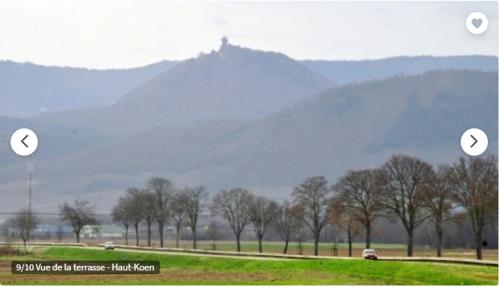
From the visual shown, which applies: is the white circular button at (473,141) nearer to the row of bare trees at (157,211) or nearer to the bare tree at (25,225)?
the bare tree at (25,225)

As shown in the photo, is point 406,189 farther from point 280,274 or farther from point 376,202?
point 280,274

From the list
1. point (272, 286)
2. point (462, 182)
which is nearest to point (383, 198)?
point (462, 182)

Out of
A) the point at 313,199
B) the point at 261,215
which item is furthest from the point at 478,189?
the point at 261,215

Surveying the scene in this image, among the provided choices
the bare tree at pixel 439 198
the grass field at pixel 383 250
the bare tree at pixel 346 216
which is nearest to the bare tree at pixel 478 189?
the bare tree at pixel 439 198

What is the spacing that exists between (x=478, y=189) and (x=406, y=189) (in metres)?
13.5

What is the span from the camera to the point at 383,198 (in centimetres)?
9450

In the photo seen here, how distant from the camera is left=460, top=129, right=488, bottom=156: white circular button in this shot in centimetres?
3045

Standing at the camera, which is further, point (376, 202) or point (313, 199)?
point (313, 199)

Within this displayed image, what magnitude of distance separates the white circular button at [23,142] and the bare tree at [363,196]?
213 feet

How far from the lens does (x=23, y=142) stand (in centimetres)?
3078

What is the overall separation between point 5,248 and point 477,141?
4120cm

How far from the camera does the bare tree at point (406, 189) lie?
294 feet

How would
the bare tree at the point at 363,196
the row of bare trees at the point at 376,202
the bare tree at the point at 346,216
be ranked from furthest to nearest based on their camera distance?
the bare tree at the point at 346,216
the bare tree at the point at 363,196
the row of bare trees at the point at 376,202

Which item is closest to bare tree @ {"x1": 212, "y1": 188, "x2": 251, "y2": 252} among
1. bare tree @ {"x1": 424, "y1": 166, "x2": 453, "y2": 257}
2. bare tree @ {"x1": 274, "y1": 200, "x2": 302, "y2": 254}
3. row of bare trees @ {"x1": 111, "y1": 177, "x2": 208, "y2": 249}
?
bare tree @ {"x1": 274, "y1": 200, "x2": 302, "y2": 254}
